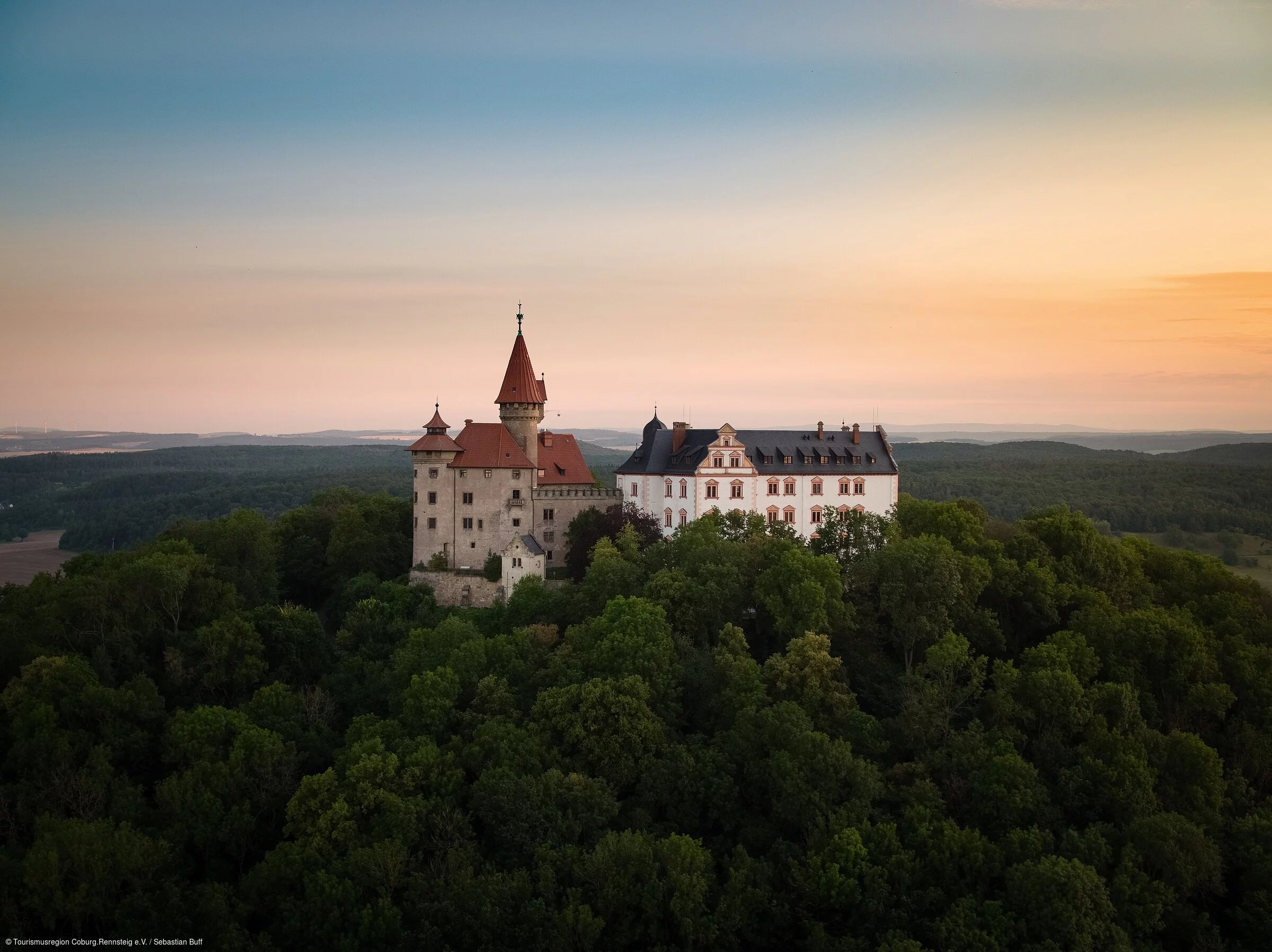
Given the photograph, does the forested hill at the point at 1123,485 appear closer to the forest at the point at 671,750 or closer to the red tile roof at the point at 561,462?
the forest at the point at 671,750

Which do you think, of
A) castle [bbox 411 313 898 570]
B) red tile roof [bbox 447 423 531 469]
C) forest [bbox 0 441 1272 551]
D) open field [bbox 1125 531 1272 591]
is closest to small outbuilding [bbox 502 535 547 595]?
castle [bbox 411 313 898 570]

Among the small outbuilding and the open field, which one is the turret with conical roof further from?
the open field

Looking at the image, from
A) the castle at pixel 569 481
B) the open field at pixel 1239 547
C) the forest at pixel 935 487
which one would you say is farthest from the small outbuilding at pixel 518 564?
the open field at pixel 1239 547

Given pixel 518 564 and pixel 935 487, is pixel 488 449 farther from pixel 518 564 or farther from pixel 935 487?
pixel 935 487

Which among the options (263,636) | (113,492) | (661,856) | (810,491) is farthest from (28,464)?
(661,856)

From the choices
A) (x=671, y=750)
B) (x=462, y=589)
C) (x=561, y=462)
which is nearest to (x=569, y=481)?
(x=561, y=462)

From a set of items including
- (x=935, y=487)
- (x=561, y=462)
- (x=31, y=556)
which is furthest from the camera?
(x=935, y=487)

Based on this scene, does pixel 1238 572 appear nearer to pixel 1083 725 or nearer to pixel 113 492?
pixel 1083 725
